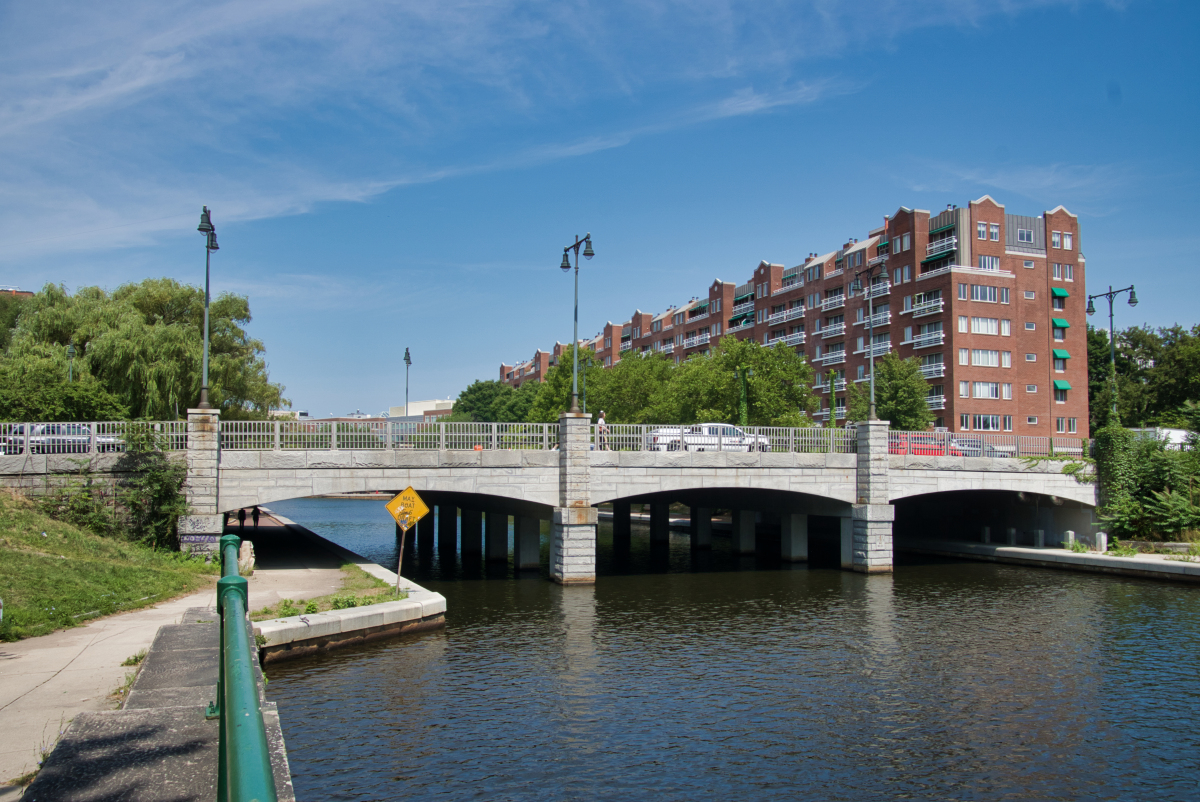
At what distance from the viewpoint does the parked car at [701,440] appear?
31.2 m

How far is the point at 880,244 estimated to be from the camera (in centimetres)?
7400

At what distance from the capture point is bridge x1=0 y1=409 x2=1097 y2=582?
2617 cm

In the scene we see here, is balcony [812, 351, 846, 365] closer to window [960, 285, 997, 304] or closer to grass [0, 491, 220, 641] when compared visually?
window [960, 285, 997, 304]

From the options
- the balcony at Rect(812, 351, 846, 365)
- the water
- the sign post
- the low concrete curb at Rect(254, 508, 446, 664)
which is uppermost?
the balcony at Rect(812, 351, 846, 365)

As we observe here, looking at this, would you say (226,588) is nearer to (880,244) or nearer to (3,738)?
(3,738)

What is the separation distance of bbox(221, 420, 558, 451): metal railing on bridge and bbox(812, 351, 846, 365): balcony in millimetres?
54220

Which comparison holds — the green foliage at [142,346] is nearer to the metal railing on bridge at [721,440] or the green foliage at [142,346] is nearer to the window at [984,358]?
the metal railing on bridge at [721,440]

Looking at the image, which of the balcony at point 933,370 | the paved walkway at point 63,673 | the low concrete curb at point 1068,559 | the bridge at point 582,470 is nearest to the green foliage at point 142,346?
the bridge at point 582,470

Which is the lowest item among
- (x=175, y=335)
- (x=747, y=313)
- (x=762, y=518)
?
(x=762, y=518)

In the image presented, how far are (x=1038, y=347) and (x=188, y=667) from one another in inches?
2794

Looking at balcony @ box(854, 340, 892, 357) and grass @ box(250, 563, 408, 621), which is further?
balcony @ box(854, 340, 892, 357)

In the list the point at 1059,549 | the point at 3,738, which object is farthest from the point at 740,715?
the point at 1059,549

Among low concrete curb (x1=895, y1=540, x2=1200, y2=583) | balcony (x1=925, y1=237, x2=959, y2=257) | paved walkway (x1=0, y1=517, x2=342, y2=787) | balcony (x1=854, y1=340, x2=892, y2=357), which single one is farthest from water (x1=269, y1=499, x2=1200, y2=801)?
balcony (x1=854, y1=340, x2=892, y2=357)

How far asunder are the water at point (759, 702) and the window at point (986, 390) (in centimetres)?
4157
